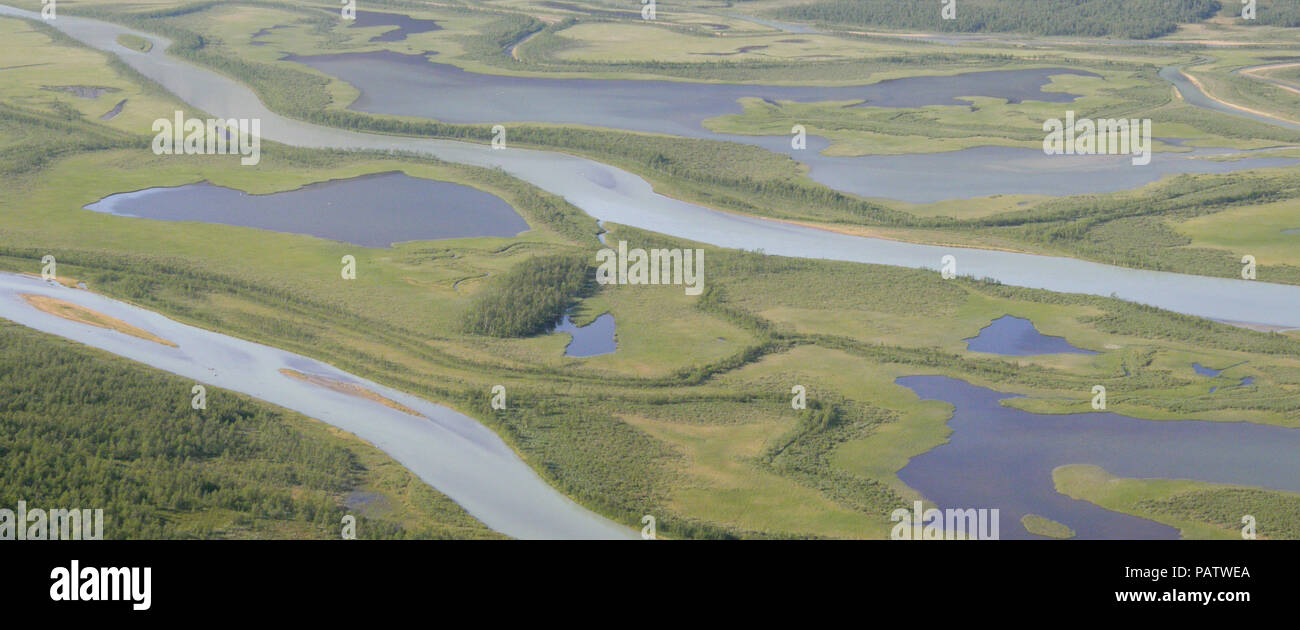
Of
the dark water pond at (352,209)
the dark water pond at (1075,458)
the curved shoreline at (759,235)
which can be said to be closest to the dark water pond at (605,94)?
the curved shoreline at (759,235)

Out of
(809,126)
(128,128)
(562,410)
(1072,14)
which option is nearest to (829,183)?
(809,126)

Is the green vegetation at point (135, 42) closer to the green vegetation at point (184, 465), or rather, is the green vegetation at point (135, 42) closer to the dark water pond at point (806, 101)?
the dark water pond at point (806, 101)

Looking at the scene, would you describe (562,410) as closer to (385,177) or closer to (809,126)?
(385,177)

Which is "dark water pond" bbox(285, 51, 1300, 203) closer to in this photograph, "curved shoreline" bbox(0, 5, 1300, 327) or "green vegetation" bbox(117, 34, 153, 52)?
"curved shoreline" bbox(0, 5, 1300, 327)

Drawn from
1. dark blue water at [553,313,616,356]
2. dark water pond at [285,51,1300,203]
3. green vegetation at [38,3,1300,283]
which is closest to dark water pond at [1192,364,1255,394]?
green vegetation at [38,3,1300,283]

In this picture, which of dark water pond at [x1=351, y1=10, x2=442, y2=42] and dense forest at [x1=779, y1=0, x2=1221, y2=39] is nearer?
dark water pond at [x1=351, y1=10, x2=442, y2=42]

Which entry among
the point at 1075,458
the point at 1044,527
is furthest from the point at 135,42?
the point at 1044,527
